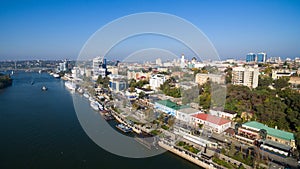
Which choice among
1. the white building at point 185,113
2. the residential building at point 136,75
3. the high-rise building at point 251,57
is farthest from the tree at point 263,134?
the high-rise building at point 251,57

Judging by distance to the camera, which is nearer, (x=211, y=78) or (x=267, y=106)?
(x=267, y=106)

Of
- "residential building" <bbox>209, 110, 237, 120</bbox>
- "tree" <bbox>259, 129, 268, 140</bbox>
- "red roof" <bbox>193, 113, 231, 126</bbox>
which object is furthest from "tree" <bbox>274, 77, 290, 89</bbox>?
"tree" <bbox>259, 129, 268, 140</bbox>

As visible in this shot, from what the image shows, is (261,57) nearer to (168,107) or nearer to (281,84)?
(281,84)

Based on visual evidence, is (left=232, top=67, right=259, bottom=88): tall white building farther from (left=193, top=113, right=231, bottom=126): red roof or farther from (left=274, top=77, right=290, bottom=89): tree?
(left=193, top=113, right=231, bottom=126): red roof

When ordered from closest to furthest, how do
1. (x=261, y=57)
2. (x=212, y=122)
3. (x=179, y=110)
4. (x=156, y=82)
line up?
(x=212, y=122) < (x=179, y=110) < (x=156, y=82) < (x=261, y=57)

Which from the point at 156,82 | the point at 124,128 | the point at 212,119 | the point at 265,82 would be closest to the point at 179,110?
the point at 212,119

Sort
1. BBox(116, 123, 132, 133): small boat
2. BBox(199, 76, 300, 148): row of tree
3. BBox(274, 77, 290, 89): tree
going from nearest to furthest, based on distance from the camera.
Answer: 1. BBox(199, 76, 300, 148): row of tree
2. BBox(116, 123, 132, 133): small boat
3. BBox(274, 77, 290, 89): tree

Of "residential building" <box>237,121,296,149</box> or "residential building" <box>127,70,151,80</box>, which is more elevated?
"residential building" <box>127,70,151,80</box>
